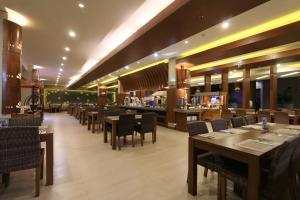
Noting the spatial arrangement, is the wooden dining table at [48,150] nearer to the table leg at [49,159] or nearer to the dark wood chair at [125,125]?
the table leg at [49,159]

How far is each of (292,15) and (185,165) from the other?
4.61 metres

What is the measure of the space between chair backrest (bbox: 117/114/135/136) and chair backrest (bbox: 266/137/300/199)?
3585 mm

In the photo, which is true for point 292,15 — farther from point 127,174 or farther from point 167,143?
point 127,174

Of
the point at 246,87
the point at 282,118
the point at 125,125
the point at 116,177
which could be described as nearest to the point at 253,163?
the point at 116,177

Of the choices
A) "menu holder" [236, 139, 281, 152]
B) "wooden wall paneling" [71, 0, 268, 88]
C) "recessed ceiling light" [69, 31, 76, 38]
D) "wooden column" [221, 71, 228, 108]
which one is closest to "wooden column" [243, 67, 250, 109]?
"wooden column" [221, 71, 228, 108]

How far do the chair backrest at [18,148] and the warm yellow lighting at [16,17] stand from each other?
3658mm

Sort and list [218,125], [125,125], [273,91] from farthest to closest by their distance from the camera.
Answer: [273,91]
[125,125]
[218,125]

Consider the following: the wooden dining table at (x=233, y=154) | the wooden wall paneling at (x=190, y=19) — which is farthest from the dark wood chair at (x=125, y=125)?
the wooden dining table at (x=233, y=154)

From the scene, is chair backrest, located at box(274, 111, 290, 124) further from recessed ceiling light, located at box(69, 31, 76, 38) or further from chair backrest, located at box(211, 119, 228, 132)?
recessed ceiling light, located at box(69, 31, 76, 38)

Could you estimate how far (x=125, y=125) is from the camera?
480cm

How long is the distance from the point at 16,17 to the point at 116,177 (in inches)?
188

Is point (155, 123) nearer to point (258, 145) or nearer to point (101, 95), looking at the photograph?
point (258, 145)

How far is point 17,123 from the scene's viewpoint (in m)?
3.37

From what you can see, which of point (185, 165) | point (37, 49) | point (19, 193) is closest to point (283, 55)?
point (185, 165)
